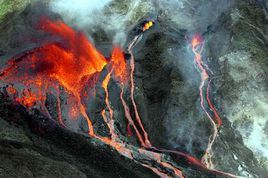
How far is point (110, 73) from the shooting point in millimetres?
14008

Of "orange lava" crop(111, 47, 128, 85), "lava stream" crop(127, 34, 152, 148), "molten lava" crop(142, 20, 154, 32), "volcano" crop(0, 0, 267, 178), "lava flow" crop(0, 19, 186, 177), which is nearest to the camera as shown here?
"volcano" crop(0, 0, 267, 178)

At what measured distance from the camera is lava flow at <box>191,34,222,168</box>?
12320 millimetres

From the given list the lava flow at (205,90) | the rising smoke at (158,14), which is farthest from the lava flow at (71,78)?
the lava flow at (205,90)

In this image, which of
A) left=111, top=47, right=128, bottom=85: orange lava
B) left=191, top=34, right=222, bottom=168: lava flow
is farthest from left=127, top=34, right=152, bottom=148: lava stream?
left=191, top=34, right=222, bottom=168: lava flow

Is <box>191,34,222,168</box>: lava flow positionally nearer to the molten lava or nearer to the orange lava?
the molten lava

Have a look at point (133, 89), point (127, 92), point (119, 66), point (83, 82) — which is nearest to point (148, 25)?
point (119, 66)

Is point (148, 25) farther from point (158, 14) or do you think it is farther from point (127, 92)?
point (127, 92)

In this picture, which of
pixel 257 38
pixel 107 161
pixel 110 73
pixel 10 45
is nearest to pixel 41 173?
pixel 107 161

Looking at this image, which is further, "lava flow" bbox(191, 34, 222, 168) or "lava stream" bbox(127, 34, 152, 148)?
"lava stream" bbox(127, 34, 152, 148)

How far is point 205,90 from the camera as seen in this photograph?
13531 millimetres

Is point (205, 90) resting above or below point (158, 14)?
below

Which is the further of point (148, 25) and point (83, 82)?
point (148, 25)

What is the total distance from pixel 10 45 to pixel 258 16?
8.19 m

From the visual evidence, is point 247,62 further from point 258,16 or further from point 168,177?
point 168,177
